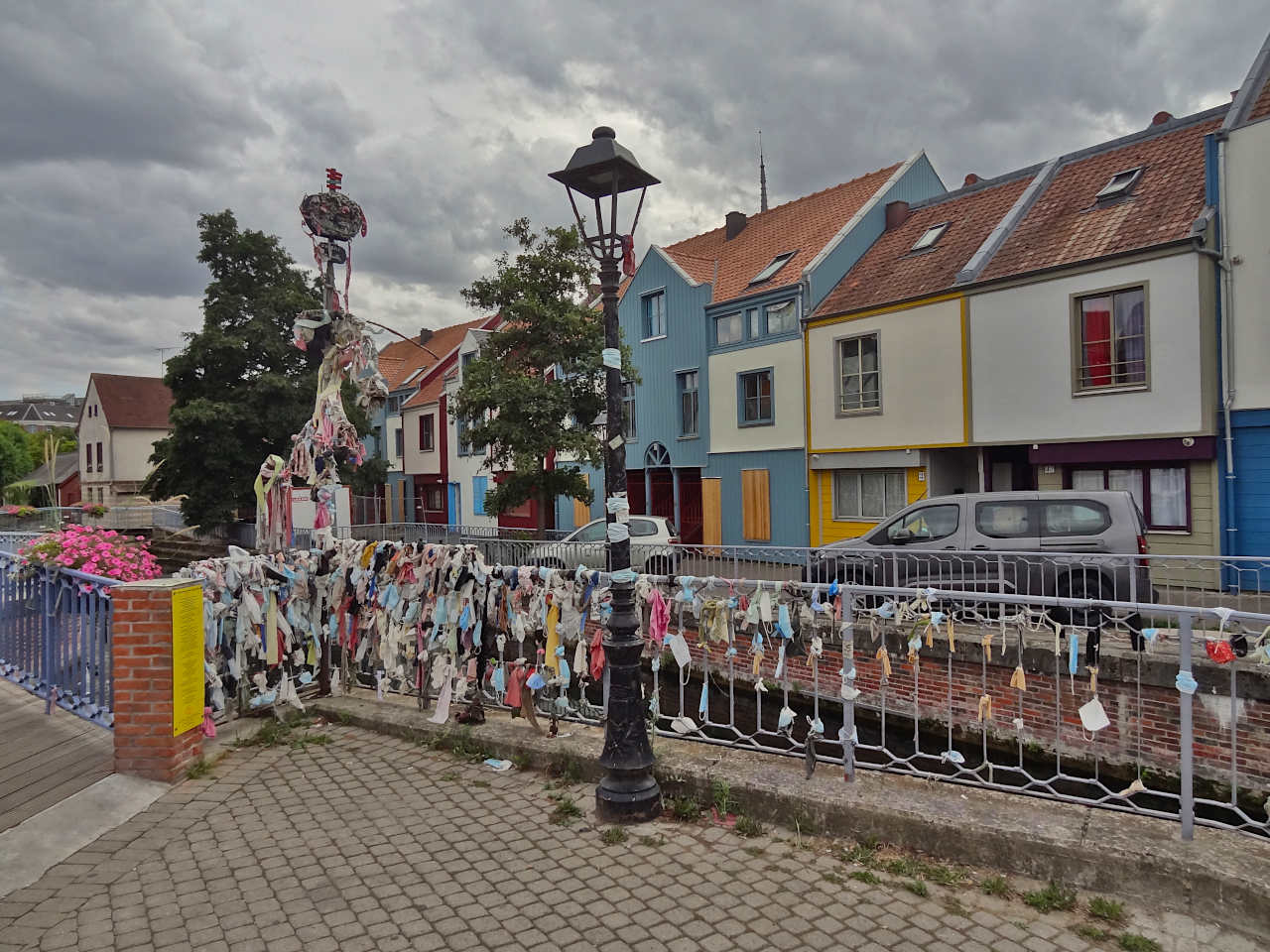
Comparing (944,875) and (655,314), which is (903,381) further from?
(944,875)

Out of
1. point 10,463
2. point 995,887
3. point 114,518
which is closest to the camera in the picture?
point 995,887

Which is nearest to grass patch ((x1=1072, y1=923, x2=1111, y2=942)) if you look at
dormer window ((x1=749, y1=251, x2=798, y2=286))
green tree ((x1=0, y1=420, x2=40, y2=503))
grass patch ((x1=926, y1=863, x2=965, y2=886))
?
grass patch ((x1=926, y1=863, x2=965, y2=886))

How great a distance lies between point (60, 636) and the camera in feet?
20.7

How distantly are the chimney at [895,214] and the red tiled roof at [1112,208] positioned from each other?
4256 millimetres

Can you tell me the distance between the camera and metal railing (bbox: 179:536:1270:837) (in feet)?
15.8

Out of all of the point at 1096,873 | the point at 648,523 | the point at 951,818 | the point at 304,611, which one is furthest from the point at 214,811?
the point at 648,523

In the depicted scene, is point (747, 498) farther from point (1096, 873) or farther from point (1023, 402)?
point (1096, 873)

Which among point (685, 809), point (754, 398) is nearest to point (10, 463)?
point (754, 398)

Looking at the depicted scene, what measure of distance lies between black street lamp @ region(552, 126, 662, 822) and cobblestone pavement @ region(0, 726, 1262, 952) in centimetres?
25

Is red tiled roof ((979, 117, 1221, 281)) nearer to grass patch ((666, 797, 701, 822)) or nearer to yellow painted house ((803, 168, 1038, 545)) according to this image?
yellow painted house ((803, 168, 1038, 545))

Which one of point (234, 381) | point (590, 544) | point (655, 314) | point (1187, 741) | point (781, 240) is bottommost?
point (1187, 741)

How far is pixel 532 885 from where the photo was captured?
394 centimetres

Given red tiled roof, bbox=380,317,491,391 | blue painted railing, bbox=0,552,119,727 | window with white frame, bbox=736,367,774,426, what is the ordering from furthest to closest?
red tiled roof, bbox=380,317,491,391, window with white frame, bbox=736,367,774,426, blue painted railing, bbox=0,552,119,727

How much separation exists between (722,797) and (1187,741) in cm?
251
